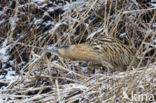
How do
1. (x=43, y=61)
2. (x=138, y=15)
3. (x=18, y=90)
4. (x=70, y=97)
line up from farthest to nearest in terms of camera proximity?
(x=138, y=15) → (x=43, y=61) → (x=18, y=90) → (x=70, y=97)

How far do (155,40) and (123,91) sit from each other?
0.92m

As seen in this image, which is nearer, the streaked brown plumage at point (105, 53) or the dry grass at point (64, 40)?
the dry grass at point (64, 40)

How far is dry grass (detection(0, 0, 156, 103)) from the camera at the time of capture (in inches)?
85.0

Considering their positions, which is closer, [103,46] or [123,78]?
[123,78]

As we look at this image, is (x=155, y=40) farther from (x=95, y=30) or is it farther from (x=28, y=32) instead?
(x=28, y=32)

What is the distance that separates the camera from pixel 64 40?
110 inches

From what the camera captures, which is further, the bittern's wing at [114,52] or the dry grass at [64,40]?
the bittern's wing at [114,52]

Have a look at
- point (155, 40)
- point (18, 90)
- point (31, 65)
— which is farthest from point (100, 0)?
point (18, 90)

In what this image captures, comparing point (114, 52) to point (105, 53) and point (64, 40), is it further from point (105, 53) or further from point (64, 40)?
point (64, 40)

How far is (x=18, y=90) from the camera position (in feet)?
7.90

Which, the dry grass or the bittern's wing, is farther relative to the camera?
the bittern's wing

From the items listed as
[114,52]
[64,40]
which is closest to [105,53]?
[114,52]

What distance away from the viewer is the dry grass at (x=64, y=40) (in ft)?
7.09

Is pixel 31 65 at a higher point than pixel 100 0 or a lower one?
→ lower
